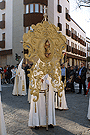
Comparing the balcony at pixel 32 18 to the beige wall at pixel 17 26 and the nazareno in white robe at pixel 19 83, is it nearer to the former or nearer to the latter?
the beige wall at pixel 17 26

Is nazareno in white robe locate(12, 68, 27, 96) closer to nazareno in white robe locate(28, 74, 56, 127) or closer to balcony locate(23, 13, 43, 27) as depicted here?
nazareno in white robe locate(28, 74, 56, 127)

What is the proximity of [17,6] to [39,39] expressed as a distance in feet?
69.1

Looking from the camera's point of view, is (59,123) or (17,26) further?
(17,26)

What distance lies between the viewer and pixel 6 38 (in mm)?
25688

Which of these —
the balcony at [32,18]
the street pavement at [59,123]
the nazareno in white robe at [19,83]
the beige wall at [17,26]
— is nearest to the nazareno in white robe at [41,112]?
A: the street pavement at [59,123]

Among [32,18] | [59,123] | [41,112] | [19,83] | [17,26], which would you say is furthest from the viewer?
[17,26]

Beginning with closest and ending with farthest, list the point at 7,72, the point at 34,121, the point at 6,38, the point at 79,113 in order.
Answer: the point at 34,121 < the point at 79,113 < the point at 7,72 < the point at 6,38

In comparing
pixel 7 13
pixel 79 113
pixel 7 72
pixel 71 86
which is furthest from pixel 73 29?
pixel 79 113

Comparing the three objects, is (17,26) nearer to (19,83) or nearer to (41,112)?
(19,83)

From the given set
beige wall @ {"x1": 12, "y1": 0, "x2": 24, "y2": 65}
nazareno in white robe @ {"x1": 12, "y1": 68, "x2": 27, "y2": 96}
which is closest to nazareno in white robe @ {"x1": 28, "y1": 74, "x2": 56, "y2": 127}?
nazareno in white robe @ {"x1": 12, "y1": 68, "x2": 27, "y2": 96}

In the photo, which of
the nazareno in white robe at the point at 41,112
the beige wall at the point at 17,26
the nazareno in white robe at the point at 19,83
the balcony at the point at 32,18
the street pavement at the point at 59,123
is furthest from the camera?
the beige wall at the point at 17,26

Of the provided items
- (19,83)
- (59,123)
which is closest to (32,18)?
(19,83)

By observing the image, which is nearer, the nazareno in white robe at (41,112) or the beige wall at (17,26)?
the nazareno in white robe at (41,112)

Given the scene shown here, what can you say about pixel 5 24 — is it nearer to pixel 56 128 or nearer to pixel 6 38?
pixel 6 38
